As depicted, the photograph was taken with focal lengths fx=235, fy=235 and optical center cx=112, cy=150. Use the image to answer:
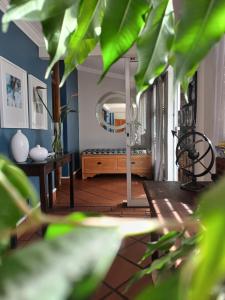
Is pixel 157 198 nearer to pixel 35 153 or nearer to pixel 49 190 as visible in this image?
pixel 35 153

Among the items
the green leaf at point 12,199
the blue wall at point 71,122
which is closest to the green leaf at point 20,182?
the green leaf at point 12,199

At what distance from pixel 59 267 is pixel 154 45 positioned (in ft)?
0.90

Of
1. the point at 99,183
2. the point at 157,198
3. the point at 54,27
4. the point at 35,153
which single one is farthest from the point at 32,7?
the point at 99,183

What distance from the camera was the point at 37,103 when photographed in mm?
3084

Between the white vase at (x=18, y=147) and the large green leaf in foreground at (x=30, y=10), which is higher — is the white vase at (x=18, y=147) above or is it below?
below

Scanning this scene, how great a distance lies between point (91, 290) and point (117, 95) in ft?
18.7

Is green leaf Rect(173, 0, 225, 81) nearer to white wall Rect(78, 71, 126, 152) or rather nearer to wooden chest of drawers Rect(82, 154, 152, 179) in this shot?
wooden chest of drawers Rect(82, 154, 152, 179)

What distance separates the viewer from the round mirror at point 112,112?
5.66 meters

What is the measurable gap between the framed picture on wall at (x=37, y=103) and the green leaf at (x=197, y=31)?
2.89 meters

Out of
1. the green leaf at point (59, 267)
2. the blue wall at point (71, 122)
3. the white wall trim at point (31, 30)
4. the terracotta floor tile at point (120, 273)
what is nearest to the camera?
the green leaf at point (59, 267)

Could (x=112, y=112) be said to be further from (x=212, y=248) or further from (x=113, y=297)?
(x=212, y=248)

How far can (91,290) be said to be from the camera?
127 mm

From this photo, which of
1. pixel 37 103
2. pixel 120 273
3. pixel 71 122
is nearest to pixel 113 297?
pixel 120 273

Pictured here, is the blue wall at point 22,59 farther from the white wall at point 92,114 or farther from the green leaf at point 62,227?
the green leaf at point 62,227
